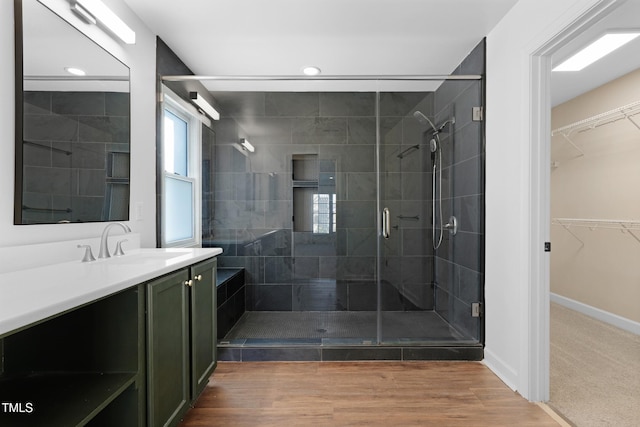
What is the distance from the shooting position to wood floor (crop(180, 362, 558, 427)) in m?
1.92

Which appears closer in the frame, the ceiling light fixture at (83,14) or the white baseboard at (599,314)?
the ceiling light fixture at (83,14)

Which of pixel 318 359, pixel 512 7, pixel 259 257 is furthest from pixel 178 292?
pixel 512 7

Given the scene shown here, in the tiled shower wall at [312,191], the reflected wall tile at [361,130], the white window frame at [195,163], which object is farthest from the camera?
the reflected wall tile at [361,130]

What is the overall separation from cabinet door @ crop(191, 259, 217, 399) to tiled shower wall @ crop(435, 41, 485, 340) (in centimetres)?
191

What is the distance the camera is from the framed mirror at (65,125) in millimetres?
1487

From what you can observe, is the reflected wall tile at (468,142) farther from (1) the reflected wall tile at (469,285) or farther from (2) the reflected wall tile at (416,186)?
(1) the reflected wall tile at (469,285)

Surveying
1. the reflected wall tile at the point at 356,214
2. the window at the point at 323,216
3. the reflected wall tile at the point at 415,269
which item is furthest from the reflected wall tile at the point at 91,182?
the reflected wall tile at the point at 415,269

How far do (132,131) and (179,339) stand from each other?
136 cm

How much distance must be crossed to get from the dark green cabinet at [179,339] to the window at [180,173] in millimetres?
918

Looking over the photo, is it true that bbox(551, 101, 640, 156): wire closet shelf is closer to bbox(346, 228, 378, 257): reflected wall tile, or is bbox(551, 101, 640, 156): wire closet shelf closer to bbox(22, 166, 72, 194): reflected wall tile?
bbox(346, 228, 378, 257): reflected wall tile

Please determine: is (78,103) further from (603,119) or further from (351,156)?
(603,119)

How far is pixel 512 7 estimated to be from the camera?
2.26 metres

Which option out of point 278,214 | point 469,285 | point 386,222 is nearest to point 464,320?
point 469,285

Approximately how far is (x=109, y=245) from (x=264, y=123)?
5.95 feet
